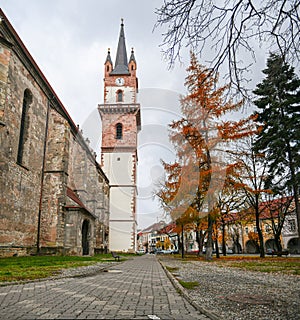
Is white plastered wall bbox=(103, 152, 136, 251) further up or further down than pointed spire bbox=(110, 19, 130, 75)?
→ further down

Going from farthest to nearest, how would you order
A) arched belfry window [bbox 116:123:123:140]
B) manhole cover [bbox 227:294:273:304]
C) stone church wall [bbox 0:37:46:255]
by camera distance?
arched belfry window [bbox 116:123:123:140] → stone church wall [bbox 0:37:46:255] → manhole cover [bbox 227:294:273:304]

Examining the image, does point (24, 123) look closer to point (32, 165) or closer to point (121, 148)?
point (32, 165)

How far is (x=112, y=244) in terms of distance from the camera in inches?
1601

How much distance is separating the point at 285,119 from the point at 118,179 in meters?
27.5

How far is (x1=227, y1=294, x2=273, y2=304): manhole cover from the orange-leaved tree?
38.7ft

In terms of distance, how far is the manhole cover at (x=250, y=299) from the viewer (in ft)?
15.2

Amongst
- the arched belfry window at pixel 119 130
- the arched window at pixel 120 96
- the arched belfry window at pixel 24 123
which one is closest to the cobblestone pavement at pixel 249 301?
the arched belfry window at pixel 24 123

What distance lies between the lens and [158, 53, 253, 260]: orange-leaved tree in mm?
17156

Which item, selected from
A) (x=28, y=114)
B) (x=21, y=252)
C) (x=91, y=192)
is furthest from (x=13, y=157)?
(x=91, y=192)

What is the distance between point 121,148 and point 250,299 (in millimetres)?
39321

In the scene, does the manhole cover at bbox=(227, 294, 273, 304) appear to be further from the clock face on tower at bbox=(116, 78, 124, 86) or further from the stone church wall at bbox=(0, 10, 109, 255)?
the clock face on tower at bbox=(116, 78, 124, 86)

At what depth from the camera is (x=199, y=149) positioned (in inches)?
700

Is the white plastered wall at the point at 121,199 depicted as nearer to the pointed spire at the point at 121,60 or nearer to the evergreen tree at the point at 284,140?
the pointed spire at the point at 121,60

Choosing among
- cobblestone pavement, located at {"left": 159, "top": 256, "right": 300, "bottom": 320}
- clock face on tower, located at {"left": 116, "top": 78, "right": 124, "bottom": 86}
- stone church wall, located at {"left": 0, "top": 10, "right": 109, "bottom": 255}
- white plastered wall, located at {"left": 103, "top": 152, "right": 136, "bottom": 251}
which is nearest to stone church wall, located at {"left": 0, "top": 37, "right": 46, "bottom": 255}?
stone church wall, located at {"left": 0, "top": 10, "right": 109, "bottom": 255}
